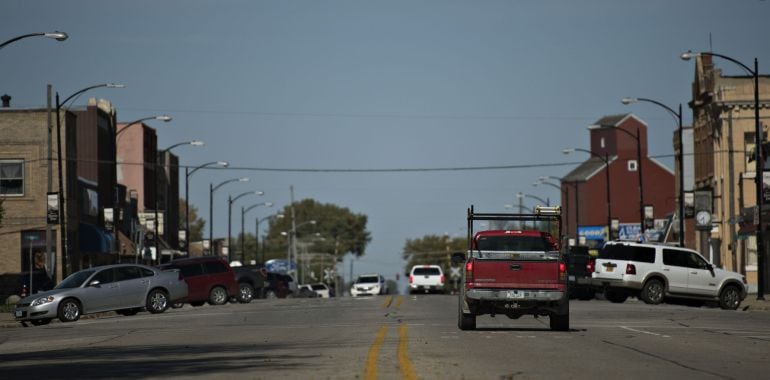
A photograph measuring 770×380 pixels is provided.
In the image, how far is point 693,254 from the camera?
144ft

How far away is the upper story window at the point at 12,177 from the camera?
207 feet

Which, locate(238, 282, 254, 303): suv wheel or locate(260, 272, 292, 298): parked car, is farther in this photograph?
locate(260, 272, 292, 298): parked car

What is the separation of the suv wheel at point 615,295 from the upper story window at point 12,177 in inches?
1168

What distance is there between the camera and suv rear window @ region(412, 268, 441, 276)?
7250 centimetres

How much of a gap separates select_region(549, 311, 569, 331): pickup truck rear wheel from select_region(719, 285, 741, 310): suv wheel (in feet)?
61.7

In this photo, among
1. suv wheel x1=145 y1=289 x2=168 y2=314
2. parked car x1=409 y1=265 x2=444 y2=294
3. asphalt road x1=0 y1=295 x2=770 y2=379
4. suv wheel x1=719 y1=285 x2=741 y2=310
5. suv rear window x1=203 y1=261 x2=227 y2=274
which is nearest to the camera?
asphalt road x1=0 y1=295 x2=770 y2=379

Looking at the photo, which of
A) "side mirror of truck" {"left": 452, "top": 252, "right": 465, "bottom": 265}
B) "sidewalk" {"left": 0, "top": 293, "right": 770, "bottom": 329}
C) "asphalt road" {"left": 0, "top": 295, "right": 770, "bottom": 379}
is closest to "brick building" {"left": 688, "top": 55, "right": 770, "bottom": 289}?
"sidewalk" {"left": 0, "top": 293, "right": 770, "bottom": 329}

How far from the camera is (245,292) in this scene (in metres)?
57.2

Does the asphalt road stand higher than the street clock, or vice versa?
the street clock

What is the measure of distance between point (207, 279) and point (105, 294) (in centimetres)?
1141

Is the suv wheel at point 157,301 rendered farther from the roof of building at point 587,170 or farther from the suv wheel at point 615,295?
the roof of building at point 587,170

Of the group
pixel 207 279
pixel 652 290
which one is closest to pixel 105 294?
pixel 207 279

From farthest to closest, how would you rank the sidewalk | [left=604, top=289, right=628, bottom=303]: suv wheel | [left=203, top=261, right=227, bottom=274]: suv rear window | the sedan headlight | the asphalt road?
[left=203, top=261, right=227, bottom=274]: suv rear window < [left=604, top=289, right=628, bottom=303]: suv wheel < the sidewalk < the sedan headlight < the asphalt road

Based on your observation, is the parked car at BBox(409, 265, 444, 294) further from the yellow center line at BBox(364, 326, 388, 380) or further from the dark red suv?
the yellow center line at BBox(364, 326, 388, 380)
